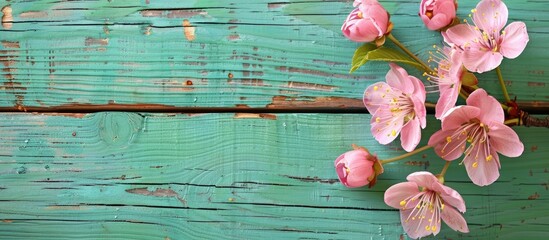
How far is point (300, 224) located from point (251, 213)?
78 mm

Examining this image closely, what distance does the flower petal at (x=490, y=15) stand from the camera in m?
0.84

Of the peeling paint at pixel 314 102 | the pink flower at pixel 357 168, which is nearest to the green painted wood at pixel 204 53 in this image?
the peeling paint at pixel 314 102

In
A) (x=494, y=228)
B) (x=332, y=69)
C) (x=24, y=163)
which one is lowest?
(x=494, y=228)

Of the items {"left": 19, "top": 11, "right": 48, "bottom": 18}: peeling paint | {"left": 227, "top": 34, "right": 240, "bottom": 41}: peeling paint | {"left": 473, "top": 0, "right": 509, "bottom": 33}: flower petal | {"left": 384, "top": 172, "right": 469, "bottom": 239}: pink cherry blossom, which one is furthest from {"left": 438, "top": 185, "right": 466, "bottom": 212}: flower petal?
{"left": 19, "top": 11, "right": 48, "bottom": 18}: peeling paint

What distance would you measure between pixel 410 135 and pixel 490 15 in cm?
20

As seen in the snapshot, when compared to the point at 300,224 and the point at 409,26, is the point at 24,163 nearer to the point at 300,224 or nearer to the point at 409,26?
the point at 300,224

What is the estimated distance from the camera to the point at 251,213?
958mm

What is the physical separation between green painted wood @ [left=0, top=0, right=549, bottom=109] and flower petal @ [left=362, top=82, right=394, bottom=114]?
0.12 feet

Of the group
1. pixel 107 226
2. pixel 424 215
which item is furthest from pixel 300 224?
pixel 107 226

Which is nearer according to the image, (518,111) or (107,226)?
(518,111)

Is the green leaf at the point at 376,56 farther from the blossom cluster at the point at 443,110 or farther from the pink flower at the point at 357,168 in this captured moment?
the pink flower at the point at 357,168

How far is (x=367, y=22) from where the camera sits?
0.86m

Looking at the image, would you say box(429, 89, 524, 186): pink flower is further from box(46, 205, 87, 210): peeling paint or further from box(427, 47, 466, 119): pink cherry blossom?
box(46, 205, 87, 210): peeling paint

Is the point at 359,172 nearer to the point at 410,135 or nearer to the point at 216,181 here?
the point at 410,135
